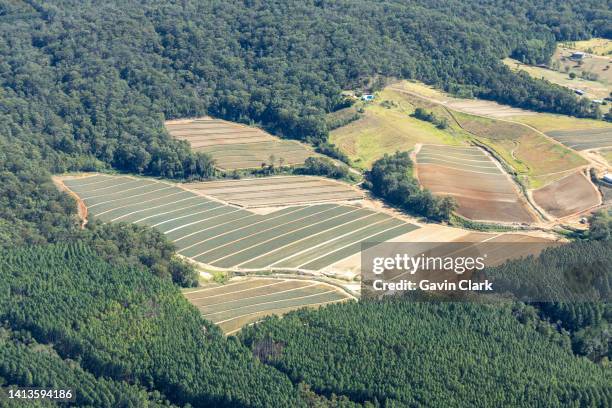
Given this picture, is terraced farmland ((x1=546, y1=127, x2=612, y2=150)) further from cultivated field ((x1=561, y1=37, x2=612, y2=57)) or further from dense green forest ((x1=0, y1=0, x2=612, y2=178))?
cultivated field ((x1=561, y1=37, x2=612, y2=57))

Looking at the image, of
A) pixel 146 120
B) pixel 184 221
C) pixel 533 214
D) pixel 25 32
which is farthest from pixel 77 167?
pixel 533 214

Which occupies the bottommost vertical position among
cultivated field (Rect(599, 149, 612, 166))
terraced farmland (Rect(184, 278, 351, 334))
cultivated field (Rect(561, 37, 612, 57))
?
terraced farmland (Rect(184, 278, 351, 334))

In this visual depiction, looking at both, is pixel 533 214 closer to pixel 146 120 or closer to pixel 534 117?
pixel 534 117

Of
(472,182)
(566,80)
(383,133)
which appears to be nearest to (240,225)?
(472,182)

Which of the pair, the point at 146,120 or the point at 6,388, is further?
the point at 146,120

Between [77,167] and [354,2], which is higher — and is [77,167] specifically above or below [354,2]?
below

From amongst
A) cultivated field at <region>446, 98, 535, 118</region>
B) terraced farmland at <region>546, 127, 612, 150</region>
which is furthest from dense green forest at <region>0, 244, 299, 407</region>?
cultivated field at <region>446, 98, 535, 118</region>

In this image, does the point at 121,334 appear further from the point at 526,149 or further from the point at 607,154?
the point at 607,154
